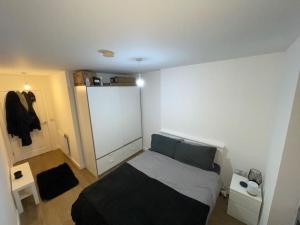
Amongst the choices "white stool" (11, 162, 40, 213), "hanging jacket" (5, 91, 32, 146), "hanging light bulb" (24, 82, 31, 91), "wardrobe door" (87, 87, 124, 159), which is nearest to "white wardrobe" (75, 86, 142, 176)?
"wardrobe door" (87, 87, 124, 159)

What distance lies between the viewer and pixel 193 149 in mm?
2346

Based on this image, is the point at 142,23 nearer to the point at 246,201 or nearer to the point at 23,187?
the point at 246,201

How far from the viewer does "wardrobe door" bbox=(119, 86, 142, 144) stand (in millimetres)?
3150

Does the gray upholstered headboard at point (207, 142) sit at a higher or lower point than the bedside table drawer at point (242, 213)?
higher

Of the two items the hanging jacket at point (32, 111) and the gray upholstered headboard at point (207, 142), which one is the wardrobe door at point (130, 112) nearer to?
the gray upholstered headboard at point (207, 142)

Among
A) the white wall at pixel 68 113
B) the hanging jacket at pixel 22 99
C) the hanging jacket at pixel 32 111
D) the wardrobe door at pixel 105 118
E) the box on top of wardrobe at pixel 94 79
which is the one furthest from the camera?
the hanging jacket at pixel 32 111

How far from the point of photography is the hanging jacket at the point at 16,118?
317 cm

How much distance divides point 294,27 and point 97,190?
2612 millimetres

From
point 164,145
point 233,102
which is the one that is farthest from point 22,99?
point 233,102

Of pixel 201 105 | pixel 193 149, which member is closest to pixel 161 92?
pixel 201 105

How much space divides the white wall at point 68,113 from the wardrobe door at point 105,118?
67cm

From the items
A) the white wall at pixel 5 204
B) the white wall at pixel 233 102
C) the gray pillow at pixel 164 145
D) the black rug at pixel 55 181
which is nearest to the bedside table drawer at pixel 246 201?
the white wall at pixel 233 102

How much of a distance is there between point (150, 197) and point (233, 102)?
1.90m

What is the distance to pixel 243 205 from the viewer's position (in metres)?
1.81
